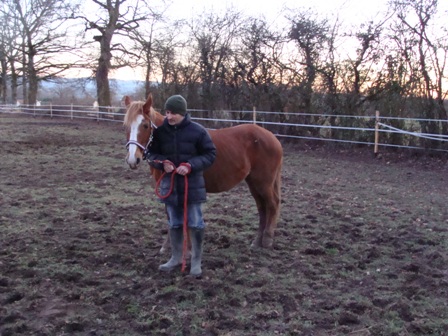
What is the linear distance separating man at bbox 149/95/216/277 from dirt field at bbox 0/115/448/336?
445 millimetres

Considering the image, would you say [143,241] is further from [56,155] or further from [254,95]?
[254,95]

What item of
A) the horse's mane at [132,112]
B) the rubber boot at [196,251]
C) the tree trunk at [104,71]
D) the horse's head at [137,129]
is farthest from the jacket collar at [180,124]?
the tree trunk at [104,71]

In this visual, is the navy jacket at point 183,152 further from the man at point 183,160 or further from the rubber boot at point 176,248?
the rubber boot at point 176,248

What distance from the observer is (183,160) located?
388 centimetres

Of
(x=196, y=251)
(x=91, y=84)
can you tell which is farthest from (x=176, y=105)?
(x=91, y=84)

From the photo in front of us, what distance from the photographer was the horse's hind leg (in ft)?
15.7

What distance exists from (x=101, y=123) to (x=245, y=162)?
19865mm

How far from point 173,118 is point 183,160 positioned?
36 cm

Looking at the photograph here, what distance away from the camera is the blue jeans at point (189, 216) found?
3950mm

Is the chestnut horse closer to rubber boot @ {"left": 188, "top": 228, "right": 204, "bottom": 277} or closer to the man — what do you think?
the man

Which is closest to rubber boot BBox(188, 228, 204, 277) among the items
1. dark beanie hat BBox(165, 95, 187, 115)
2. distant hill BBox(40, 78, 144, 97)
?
dark beanie hat BBox(165, 95, 187, 115)

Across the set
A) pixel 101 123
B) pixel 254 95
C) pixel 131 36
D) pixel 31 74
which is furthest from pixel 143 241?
pixel 31 74

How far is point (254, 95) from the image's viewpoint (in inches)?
664

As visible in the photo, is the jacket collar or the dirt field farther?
the jacket collar
